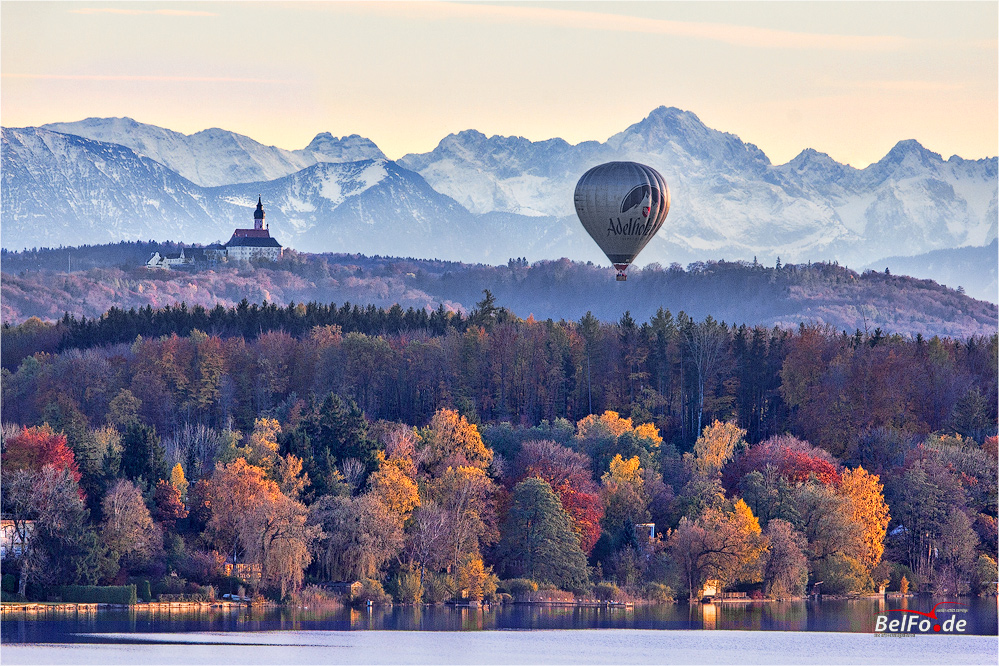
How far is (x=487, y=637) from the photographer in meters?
73.4

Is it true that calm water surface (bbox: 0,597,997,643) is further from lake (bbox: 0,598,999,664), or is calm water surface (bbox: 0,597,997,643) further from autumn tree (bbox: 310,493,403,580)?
autumn tree (bbox: 310,493,403,580)

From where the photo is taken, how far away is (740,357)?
128 metres

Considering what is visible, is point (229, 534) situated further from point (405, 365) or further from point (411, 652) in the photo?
point (405, 365)

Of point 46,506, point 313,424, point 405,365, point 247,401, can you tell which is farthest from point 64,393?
point 46,506

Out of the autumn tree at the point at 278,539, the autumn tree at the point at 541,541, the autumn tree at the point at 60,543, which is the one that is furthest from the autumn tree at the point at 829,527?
the autumn tree at the point at 60,543

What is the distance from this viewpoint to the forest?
84.4m

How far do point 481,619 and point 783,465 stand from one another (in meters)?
28.1

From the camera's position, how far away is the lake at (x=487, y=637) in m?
67.2

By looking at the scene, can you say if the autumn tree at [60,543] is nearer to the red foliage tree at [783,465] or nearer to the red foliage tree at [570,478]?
→ the red foliage tree at [570,478]

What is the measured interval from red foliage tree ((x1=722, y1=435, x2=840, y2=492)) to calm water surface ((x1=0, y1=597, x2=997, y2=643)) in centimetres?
1147

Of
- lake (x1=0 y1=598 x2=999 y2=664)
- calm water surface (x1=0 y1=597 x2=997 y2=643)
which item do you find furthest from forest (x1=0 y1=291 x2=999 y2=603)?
lake (x1=0 y1=598 x2=999 y2=664)

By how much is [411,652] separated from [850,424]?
54626 millimetres

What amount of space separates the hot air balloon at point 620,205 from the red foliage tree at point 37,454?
3452 cm

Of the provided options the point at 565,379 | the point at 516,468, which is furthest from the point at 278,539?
the point at 565,379
